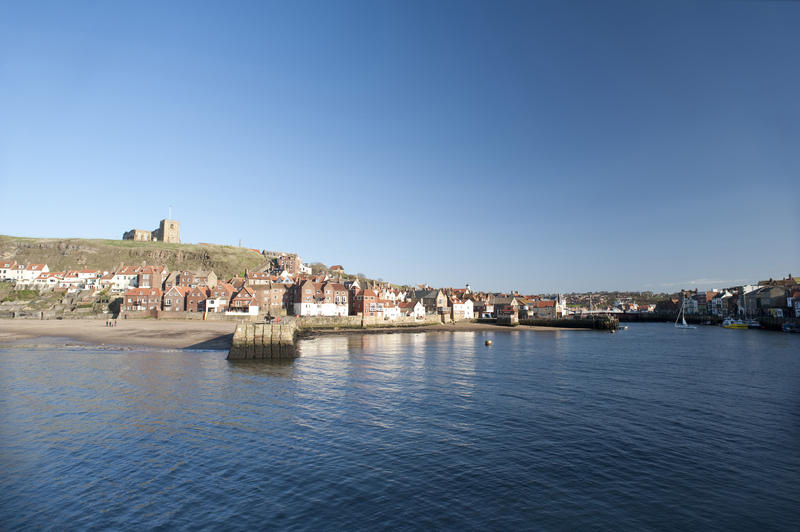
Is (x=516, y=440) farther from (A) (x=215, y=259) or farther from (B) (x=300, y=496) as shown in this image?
(A) (x=215, y=259)

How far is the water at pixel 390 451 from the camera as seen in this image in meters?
12.9

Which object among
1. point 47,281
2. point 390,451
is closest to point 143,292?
point 47,281

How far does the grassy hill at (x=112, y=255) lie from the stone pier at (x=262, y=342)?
395 feet

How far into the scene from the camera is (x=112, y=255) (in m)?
159

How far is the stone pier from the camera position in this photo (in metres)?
46.9

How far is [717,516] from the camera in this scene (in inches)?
510

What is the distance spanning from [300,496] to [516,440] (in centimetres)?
1066

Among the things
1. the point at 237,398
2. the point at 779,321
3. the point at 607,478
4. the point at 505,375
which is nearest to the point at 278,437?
the point at 237,398

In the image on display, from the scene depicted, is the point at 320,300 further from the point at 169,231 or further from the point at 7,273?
the point at 169,231

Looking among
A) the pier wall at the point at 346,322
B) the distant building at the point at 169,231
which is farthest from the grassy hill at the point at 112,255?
the pier wall at the point at 346,322

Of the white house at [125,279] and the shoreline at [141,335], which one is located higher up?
the white house at [125,279]

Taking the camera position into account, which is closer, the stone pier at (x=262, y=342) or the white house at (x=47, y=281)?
the stone pier at (x=262, y=342)

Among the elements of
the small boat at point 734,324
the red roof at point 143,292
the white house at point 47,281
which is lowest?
the small boat at point 734,324

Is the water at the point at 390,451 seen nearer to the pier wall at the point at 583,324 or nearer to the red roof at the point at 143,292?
the red roof at the point at 143,292
